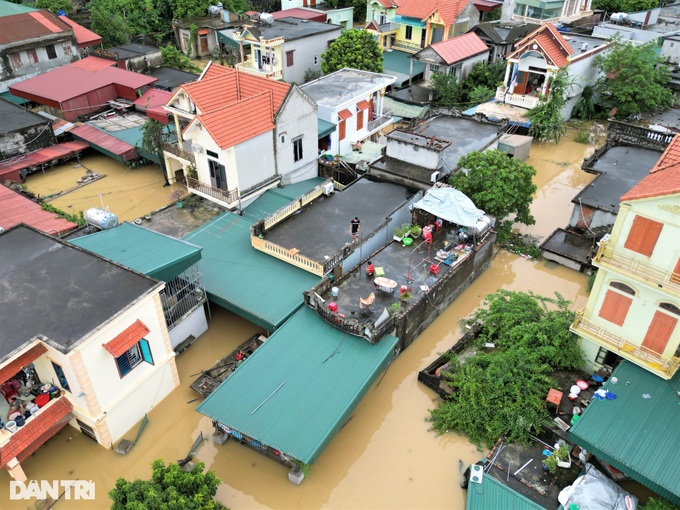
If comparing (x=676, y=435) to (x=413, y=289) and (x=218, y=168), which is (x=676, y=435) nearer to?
(x=413, y=289)

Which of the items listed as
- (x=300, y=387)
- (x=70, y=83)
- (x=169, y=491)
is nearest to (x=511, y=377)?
(x=300, y=387)

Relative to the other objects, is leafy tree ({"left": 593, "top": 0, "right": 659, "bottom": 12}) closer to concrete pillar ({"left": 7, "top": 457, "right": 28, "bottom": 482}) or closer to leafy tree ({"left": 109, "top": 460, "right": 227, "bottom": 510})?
leafy tree ({"left": 109, "top": 460, "right": 227, "bottom": 510})

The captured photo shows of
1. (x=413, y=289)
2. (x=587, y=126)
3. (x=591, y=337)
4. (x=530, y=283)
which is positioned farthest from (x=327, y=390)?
(x=587, y=126)

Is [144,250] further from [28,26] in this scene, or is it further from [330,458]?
[28,26]

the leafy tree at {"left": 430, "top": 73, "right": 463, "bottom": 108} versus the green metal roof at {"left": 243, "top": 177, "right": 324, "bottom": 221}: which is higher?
the leafy tree at {"left": 430, "top": 73, "right": 463, "bottom": 108}

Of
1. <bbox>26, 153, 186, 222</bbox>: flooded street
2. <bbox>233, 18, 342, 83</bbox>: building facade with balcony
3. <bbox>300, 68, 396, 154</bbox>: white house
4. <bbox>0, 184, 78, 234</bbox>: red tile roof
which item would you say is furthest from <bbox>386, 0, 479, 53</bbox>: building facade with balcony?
<bbox>0, 184, 78, 234</bbox>: red tile roof
